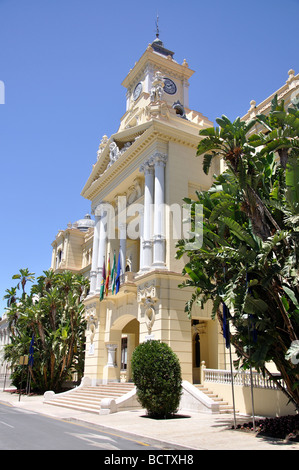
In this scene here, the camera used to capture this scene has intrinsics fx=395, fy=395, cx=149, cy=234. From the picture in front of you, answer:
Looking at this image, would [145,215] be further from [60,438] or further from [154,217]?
[60,438]

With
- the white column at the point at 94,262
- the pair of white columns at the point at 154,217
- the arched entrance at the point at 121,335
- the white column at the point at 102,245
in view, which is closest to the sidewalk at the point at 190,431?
the pair of white columns at the point at 154,217

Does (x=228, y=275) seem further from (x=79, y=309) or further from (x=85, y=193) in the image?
(x=85, y=193)

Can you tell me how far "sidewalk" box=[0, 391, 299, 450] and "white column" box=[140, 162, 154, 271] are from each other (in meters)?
8.89

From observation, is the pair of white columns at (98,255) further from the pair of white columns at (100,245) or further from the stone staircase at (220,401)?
the stone staircase at (220,401)

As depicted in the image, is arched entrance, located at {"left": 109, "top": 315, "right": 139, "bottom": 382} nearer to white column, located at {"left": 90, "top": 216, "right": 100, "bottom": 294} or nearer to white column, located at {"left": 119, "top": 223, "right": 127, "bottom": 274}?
white column, located at {"left": 119, "top": 223, "right": 127, "bottom": 274}

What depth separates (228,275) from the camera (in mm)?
13703

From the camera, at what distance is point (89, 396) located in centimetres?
2361

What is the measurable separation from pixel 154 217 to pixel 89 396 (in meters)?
11.4

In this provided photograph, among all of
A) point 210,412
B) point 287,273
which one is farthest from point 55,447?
point 210,412

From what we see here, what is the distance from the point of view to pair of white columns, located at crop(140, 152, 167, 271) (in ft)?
76.8

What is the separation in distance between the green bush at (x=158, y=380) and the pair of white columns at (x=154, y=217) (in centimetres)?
670

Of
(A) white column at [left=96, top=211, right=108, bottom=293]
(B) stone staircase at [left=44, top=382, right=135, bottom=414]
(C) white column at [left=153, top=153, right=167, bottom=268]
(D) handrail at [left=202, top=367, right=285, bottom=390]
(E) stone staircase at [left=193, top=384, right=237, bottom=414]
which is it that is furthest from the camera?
(A) white column at [left=96, top=211, right=108, bottom=293]

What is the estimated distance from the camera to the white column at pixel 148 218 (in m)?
24.0

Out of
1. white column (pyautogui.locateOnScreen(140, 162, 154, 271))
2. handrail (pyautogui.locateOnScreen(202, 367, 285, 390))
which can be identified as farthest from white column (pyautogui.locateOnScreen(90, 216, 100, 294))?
handrail (pyautogui.locateOnScreen(202, 367, 285, 390))
